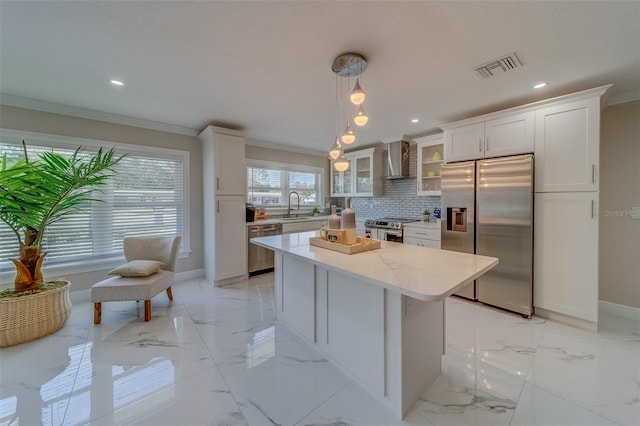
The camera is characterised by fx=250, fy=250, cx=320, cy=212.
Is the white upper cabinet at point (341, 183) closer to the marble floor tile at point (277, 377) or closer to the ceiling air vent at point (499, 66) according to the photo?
the ceiling air vent at point (499, 66)

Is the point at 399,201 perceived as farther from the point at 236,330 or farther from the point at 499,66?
the point at 236,330

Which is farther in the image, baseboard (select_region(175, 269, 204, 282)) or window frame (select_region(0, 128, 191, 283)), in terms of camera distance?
baseboard (select_region(175, 269, 204, 282))

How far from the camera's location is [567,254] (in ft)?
8.29

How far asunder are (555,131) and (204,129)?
14.4 feet

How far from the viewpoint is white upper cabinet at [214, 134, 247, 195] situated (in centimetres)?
366

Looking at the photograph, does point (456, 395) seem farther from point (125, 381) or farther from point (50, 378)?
point (50, 378)

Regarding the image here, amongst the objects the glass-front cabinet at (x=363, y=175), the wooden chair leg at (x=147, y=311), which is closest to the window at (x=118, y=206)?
the wooden chair leg at (x=147, y=311)

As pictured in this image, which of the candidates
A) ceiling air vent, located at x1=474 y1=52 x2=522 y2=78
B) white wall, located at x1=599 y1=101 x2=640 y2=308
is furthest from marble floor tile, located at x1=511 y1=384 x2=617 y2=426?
ceiling air vent, located at x1=474 y1=52 x2=522 y2=78

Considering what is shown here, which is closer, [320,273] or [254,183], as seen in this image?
[320,273]

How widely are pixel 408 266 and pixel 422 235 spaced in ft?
7.76

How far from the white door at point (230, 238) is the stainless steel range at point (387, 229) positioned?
6.93 feet

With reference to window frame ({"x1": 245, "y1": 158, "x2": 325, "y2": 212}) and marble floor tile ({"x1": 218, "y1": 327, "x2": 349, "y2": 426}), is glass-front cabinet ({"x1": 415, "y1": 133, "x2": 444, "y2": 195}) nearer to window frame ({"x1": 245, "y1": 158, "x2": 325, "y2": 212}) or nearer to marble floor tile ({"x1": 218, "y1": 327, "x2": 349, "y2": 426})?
window frame ({"x1": 245, "y1": 158, "x2": 325, "y2": 212})

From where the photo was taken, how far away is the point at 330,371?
1.88m

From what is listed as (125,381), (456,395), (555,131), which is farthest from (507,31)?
(125,381)
